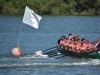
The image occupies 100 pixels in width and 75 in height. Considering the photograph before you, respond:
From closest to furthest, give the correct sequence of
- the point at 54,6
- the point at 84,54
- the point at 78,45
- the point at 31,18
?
the point at 84,54, the point at 78,45, the point at 31,18, the point at 54,6

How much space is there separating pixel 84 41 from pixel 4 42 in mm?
13174

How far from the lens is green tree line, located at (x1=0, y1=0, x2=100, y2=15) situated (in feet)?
338

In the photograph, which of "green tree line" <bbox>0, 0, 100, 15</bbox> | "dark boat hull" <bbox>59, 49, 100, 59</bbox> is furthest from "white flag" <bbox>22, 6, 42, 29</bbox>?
"green tree line" <bbox>0, 0, 100, 15</bbox>

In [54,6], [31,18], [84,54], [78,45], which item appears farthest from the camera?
[54,6]

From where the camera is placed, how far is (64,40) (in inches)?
1330

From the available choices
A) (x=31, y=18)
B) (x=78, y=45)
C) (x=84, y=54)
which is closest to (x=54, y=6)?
(x=31, y=18)

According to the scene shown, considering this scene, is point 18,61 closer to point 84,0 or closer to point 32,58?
point 32,58

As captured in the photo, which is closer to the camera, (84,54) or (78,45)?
(84,54)

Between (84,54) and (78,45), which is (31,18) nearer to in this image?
(78,45)

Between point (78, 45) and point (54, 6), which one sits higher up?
point (78, 45)

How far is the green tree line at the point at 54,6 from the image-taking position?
102938 millimetres

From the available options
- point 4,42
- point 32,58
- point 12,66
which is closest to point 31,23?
point 32,58

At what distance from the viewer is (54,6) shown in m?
105

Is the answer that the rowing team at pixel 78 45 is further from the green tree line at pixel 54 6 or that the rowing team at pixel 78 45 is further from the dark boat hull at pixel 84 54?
the green tree line at pixel 54 6
